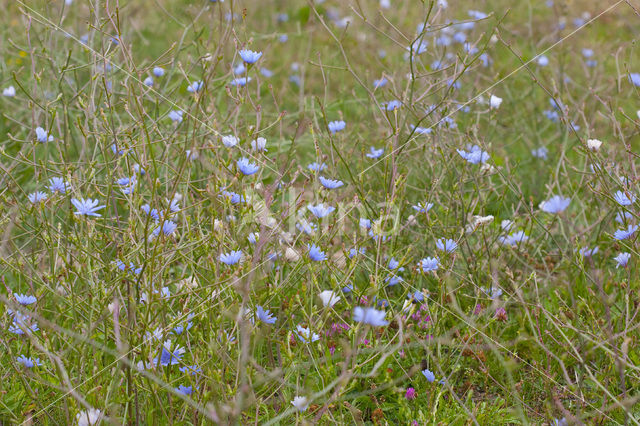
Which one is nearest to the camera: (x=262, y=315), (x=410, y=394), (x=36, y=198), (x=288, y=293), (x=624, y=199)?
(x=262, y=315)

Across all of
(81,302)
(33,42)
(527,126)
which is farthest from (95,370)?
(33,42)

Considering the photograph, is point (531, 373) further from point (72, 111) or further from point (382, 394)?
point (72, 111)

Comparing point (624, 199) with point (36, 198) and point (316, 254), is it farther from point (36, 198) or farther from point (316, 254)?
point (36, 198)

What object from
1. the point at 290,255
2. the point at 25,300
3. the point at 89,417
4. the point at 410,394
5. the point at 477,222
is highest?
the point at 477,222

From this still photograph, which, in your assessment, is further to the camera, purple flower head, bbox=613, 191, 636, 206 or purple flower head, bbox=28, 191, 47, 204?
purple flower head, bbox=613, 191, 636, 206

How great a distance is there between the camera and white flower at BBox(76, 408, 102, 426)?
150cm

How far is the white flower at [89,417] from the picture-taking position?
150 cm

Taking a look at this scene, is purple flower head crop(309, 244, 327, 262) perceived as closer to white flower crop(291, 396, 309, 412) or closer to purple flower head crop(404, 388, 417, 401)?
white flower crop(291, 396, 309, 412)

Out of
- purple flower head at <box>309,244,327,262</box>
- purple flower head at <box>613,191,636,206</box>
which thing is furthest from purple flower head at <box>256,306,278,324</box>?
purple flower head at <box>613,191,636,206</box>

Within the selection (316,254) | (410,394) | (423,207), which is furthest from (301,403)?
(423,207)

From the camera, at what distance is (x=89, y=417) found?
154 centimetres

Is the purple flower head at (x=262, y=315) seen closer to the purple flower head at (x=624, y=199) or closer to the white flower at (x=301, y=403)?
the white flower at (x=301, y=403)

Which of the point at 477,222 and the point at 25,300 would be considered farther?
the point at 477,222

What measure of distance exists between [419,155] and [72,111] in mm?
1648
